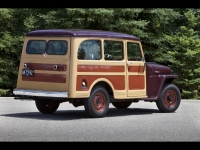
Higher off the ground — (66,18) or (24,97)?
(66,18)

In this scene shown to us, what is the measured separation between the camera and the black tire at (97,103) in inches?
489

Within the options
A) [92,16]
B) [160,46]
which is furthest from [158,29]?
[92,16]

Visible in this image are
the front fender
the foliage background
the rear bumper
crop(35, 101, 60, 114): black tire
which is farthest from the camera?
the foliage background

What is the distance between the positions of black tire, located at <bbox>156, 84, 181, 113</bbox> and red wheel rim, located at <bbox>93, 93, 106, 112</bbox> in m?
Result: 1.95

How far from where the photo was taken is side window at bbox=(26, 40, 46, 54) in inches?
510

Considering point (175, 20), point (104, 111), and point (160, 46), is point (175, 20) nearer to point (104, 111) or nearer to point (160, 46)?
point (160, 46)

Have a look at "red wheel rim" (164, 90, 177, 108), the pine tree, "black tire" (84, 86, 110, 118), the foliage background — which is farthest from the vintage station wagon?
the pine tree

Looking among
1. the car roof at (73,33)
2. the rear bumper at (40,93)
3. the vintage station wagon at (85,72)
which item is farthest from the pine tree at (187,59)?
the rear bumper at (40,93)

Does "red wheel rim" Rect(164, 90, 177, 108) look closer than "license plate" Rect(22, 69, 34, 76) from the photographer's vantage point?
No

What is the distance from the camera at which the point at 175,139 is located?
9023 millimetres

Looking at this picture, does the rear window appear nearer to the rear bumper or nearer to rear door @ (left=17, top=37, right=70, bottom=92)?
rear door @ (left=17, top=37, right=70, bottom=92)

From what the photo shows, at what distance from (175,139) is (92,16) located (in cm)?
1472

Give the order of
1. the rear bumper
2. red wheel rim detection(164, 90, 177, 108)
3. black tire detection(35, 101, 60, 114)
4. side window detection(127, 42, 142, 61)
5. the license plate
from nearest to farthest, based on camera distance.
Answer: the rear bumper < the license plate < black tire detection(35, 101, 60, 114) < side window detection(127, 42, 142, 61) < red wheel rim detection(164, 90, 177, 108)
